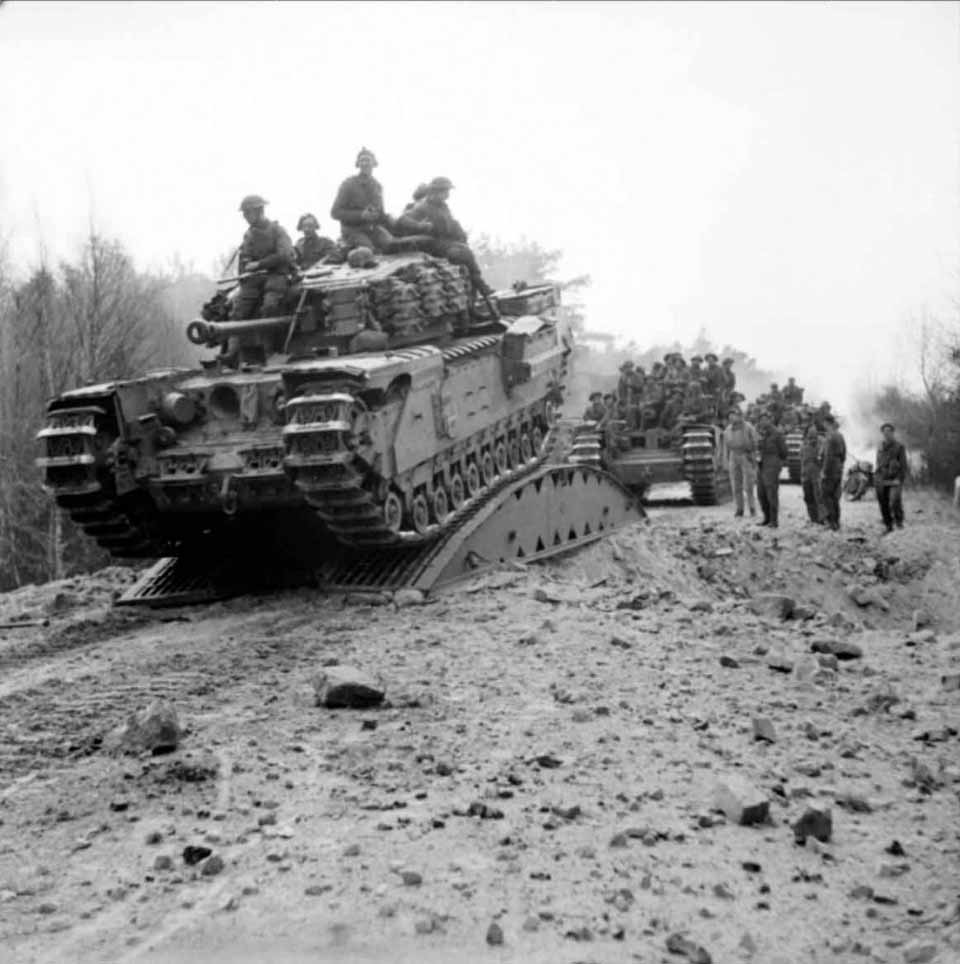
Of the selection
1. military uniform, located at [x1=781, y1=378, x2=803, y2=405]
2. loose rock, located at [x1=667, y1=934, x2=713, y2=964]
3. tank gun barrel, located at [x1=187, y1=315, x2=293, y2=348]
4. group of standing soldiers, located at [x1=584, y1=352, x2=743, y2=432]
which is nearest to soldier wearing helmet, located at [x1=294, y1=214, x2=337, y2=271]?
tank gun barrel, located at [x1=187, y1=315, x2=293, y2=348]

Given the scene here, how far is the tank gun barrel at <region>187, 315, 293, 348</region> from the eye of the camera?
1366 centimetres

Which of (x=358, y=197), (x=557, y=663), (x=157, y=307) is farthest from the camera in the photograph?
(x=157, y=307)

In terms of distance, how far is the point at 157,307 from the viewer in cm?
3150

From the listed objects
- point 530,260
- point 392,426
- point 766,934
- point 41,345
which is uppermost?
point 530,260

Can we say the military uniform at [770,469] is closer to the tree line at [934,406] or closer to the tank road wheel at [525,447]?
the tree line at [934,406]

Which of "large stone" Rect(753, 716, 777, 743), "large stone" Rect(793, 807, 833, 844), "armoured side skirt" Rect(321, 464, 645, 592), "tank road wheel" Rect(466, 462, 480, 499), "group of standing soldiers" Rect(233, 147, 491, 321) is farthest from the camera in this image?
"group of standing soldiers" Rect(233, 147, 491, 321)

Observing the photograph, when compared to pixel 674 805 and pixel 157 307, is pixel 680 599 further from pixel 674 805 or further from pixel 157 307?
pixel 157 307

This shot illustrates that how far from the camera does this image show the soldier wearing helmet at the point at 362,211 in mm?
15719

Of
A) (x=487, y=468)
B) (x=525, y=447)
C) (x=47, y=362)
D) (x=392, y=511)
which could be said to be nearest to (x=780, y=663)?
(x=392, y=511)

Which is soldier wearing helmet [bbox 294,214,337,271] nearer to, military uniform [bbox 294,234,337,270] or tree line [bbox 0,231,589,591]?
military uniform [bbox 294,234,337,270]

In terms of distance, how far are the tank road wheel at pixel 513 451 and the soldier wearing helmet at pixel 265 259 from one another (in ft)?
13.5

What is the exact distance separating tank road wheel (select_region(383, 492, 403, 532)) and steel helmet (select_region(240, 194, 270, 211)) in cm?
352

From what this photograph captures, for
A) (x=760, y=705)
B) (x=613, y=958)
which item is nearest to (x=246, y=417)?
(x=760, y=705)

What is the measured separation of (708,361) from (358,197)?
1282cm
